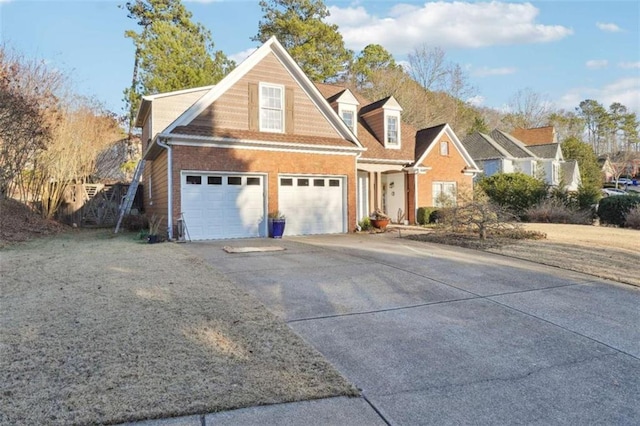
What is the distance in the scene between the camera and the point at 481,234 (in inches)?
481

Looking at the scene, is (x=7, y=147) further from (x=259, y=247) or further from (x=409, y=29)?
(x=409, y=29)

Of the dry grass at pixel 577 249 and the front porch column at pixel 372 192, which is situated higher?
the front porch column at pixel 372 192

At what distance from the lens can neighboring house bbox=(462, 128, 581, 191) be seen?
107 ft

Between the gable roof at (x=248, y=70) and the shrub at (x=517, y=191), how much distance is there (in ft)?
39.0

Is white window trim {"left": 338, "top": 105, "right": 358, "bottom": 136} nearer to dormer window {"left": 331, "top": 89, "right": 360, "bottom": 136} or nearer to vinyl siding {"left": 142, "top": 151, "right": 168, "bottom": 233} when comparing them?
dormer window {"left": 331, "top": 89, "right": 360, "bottom": 136}

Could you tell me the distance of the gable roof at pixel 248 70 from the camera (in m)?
12.6

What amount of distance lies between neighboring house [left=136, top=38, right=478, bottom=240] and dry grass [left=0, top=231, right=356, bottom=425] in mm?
6405

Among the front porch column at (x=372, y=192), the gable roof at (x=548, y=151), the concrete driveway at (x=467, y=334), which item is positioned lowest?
the concrete driveway at (x=467, y=334)

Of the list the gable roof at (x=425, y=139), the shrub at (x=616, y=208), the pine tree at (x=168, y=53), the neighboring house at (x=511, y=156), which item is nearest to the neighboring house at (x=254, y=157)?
the gable roof at (x=425, y=139)

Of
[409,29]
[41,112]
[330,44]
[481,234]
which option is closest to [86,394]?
[481,234]

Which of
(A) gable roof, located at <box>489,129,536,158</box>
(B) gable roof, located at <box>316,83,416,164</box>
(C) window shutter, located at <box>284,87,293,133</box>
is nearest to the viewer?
(C) window shutter, located at <box>284,87,293,133</box>

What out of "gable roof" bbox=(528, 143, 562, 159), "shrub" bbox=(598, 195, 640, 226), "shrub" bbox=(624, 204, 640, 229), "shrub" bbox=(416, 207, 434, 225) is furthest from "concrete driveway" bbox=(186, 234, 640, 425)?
"gable roof" bbox=(528, 143, 562, 159)

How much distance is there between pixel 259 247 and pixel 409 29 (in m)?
17.9

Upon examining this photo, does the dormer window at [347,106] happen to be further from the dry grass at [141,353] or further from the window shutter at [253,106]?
the dry grass at [141,353]
